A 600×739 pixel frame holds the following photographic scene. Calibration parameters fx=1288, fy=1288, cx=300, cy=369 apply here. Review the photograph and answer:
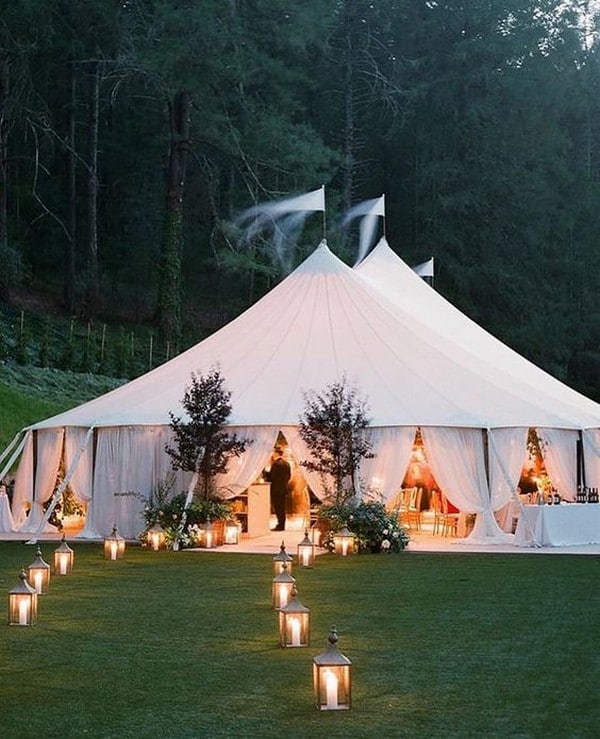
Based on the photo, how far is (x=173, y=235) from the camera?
2866 cm

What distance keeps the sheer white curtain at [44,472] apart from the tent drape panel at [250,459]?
247 cm

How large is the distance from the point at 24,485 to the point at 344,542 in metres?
5.25

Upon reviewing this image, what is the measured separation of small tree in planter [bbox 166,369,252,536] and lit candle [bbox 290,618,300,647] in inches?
303

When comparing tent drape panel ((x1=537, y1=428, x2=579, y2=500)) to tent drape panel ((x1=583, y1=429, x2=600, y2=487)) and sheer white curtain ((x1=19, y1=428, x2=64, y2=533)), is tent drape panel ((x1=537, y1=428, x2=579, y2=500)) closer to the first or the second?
tent drape panel ((x1=583, y1=429, x2=600, y2=487))

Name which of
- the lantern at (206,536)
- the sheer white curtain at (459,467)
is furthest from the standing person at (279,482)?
the sheer white curtain at (459,467)

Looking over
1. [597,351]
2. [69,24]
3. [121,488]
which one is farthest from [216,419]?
[597,351]

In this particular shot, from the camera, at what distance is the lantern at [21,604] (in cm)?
823

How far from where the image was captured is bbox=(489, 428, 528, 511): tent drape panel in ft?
50.6

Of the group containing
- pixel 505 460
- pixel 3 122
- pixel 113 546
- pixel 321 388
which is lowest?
pixel 113 546

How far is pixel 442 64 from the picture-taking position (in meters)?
37.0

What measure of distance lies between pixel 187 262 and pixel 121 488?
22810 millimetres

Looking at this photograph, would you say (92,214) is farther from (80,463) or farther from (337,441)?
(337,441)

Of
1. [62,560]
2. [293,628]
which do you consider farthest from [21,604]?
[62,560]

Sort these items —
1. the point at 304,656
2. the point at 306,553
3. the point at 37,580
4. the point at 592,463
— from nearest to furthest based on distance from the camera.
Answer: the point at 304,656, the point at 37,580, the point at 306,553, the point at 592,463
